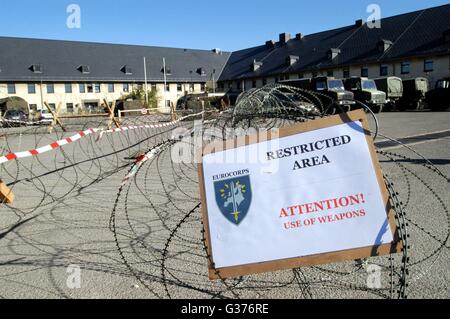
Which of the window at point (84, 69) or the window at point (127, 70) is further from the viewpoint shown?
the window at point (127, 70)

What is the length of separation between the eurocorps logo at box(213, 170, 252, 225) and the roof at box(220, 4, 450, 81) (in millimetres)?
49105

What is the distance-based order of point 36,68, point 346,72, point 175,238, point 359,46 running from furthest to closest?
point 36,68 → point 359,46 → point 346,72 → point 175,238

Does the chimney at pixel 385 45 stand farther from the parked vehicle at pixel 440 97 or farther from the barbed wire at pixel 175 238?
the barbed wire at pixel 175 238

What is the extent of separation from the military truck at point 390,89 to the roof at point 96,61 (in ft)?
152

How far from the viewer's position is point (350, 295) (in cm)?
353

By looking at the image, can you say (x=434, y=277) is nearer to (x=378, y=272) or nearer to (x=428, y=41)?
(x=378, y=272)

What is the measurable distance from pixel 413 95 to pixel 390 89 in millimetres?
2362

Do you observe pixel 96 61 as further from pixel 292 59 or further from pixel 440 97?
pixel 440 97

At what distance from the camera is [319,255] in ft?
9.31

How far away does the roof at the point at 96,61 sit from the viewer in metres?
64.6

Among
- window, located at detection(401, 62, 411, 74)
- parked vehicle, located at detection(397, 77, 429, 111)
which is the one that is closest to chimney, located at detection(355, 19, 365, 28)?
window, located at detection(401, 62, 411, 74)

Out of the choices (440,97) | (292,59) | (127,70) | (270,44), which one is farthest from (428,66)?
(127,70)

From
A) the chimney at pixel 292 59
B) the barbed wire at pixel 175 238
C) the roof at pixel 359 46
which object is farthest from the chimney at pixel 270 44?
the barbed wire at pixel 175 238

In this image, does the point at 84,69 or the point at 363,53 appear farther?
the point at 84,69
